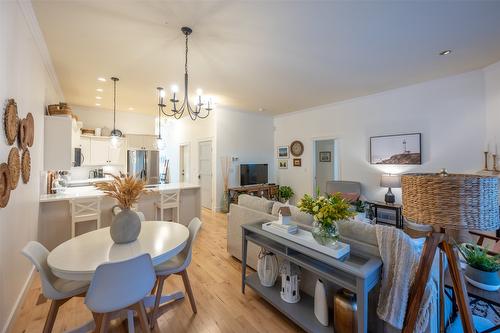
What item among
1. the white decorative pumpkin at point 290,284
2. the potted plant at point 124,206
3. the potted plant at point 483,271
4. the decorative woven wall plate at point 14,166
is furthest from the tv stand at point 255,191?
the potted plant at point 483,271

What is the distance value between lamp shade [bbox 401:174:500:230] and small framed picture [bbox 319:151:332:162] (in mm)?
6069

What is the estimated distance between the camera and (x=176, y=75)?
3.69 meters

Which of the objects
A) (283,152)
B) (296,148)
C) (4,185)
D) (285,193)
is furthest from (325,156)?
(4,185)

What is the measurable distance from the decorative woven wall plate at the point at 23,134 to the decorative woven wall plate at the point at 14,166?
6.5 inches

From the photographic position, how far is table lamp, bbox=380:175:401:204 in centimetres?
411

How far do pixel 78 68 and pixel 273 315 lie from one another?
4.48m

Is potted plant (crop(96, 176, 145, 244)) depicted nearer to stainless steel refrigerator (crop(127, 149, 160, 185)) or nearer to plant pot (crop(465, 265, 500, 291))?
plant pot (crop(465, 265, 500, 291))

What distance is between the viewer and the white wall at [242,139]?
19.3 feet

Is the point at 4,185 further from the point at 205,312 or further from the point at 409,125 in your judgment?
the point at 409,125

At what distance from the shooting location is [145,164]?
6.91 m

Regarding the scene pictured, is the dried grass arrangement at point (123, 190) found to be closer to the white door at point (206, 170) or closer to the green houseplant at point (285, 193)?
the white door at point (206, 170)

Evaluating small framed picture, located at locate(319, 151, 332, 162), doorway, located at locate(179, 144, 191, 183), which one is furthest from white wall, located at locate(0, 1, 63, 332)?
small framed picture, located at locate(319, 151, 332, 162)

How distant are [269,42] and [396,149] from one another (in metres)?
3.50

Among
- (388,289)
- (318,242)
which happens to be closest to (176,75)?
(318,242)
